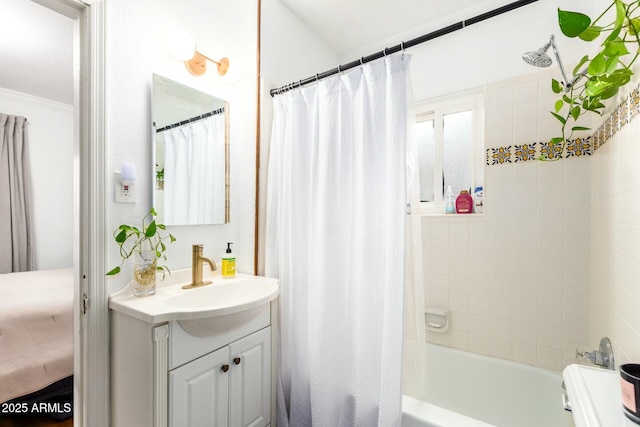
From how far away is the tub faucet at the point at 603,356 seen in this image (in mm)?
1023

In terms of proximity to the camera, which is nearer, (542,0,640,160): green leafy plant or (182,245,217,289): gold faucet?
(542,0,640,160): green leafy plant

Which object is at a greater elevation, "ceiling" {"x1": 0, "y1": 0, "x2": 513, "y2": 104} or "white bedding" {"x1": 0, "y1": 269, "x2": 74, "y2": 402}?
"ceiling" {"x1": 0, "y1": 0, "x2": 513, "y2": 104}

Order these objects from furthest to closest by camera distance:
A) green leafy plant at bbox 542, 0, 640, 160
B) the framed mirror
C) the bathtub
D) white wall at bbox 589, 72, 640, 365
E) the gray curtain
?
1. the gray curtain
2. the bathtub
3. the framed mirror
4. white wall at bbox 589, 72, 640, 365
5. green leafy plant at bbox 542, 0, 640, 160

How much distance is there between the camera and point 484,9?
1861 mm

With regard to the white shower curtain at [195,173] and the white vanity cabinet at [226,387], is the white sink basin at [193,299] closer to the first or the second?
the white vanity cabinet at [226,387]

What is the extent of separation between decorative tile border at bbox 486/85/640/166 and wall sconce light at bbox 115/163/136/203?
5.80 ft

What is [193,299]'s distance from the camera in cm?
135

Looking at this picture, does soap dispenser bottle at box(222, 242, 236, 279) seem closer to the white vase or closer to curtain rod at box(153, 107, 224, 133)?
the white vase

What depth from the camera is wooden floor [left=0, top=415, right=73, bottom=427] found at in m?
1.63

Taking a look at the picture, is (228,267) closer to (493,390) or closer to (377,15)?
(493,390)

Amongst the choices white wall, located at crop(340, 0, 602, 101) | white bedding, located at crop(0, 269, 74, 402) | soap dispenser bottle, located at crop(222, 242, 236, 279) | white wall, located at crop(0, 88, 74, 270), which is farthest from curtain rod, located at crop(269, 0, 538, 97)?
white wall, located at crop(0, 88, 74, 270)

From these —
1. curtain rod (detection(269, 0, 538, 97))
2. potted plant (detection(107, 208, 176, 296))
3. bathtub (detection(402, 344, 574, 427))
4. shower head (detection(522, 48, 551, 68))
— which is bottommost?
bathtub (detection(402, 344, 574, 427))

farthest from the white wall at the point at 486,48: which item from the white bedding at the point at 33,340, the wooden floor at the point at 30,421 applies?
the wooden floor at the point at 30,421

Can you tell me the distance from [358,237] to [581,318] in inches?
52.4
